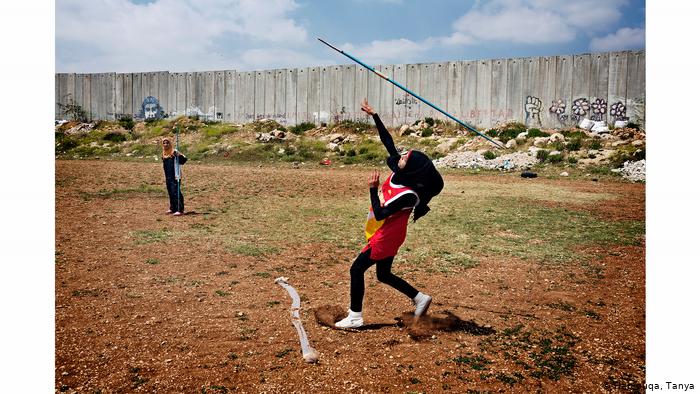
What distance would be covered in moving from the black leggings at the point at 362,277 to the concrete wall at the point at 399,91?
16068 mm

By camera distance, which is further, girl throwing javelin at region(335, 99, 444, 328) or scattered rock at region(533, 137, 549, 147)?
scattered rock at region(533, 137, 549, 147)

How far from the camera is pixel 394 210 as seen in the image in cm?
404

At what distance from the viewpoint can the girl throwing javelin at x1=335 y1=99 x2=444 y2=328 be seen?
13.3 ft

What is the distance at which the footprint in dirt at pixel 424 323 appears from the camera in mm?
4359

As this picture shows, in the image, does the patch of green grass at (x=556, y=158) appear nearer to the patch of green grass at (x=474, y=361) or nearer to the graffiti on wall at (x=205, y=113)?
the patch of green grass at (x=474, y=361)

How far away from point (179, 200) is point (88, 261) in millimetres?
3347

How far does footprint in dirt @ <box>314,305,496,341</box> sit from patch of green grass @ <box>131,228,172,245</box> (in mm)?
3659

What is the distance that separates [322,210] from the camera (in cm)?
1027

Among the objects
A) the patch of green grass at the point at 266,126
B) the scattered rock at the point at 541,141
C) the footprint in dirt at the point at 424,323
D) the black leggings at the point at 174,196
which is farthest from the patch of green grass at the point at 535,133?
the footprint in dirt at the point at 424,323

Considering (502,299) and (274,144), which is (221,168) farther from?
(502,299)

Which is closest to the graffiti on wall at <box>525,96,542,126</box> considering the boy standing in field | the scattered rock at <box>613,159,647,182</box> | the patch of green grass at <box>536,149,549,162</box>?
the patch of green grass at <box>536,149,549,162</box>

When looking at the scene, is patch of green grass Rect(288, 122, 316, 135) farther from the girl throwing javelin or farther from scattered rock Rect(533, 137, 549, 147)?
the girl throwing javelin

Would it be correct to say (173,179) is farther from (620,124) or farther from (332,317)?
(620,124)

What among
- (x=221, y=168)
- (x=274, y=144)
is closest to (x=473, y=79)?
(x=274, y=144)
